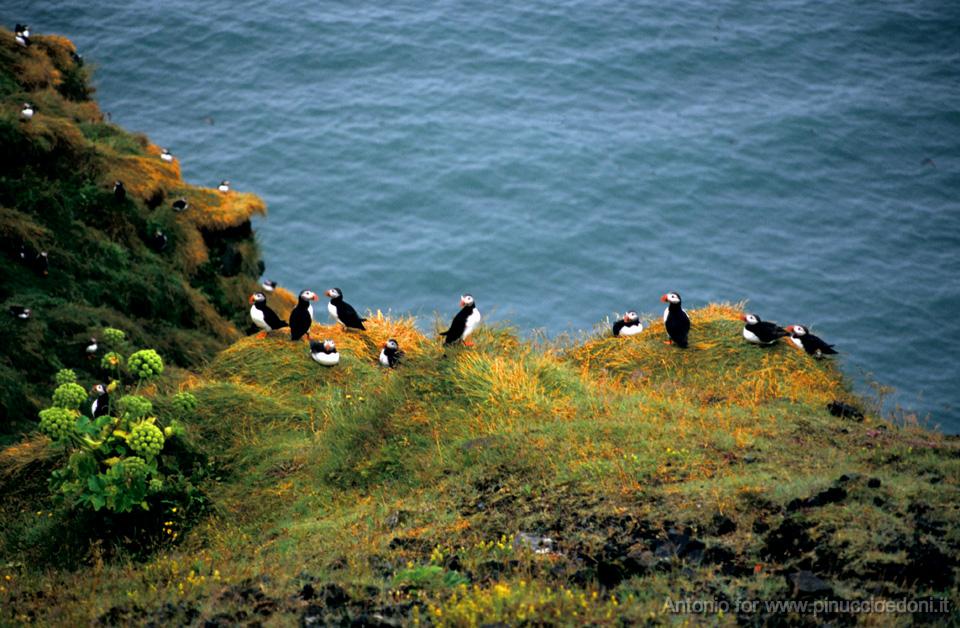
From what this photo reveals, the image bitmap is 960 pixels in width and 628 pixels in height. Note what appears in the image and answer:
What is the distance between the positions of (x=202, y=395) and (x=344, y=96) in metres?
42.3

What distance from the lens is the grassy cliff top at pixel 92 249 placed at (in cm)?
1848

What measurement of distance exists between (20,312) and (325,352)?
287 inches

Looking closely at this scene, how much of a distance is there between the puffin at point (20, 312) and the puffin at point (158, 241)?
4856 mm

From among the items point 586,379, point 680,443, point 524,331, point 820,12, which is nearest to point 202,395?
point 586,379

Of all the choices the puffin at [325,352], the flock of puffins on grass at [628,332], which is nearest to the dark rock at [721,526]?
the flock of puffins on grass at [628,332]

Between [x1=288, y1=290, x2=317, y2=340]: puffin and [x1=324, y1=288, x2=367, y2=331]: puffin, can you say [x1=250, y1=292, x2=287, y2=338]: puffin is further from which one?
[x1=324, y1=288, x2=367, y2=331]: puffin

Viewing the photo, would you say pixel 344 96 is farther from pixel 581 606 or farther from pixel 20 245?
pixel 581 606

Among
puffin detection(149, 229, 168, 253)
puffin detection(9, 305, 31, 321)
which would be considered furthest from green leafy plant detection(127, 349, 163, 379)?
puffin detection(149, 229, 168, 253)

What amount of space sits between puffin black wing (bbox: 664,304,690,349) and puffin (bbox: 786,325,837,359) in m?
1.71

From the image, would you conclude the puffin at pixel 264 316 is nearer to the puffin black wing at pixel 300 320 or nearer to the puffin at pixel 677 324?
the puffin black wing at pixel 300 320

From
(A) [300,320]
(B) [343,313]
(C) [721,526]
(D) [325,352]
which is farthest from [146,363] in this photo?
(C) [721,526]

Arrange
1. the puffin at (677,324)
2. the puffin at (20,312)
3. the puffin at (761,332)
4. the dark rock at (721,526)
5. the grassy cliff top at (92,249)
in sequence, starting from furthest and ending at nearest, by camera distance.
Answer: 1. the grassy cliff top at (92,249)
2. the puffin at (20,312)
3. the puffin at (677,324)
4. the puffin at (761,332)
5. the dark rock at (721,526)

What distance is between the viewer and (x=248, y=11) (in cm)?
5919

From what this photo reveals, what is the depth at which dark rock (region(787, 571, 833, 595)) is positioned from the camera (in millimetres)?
7871
